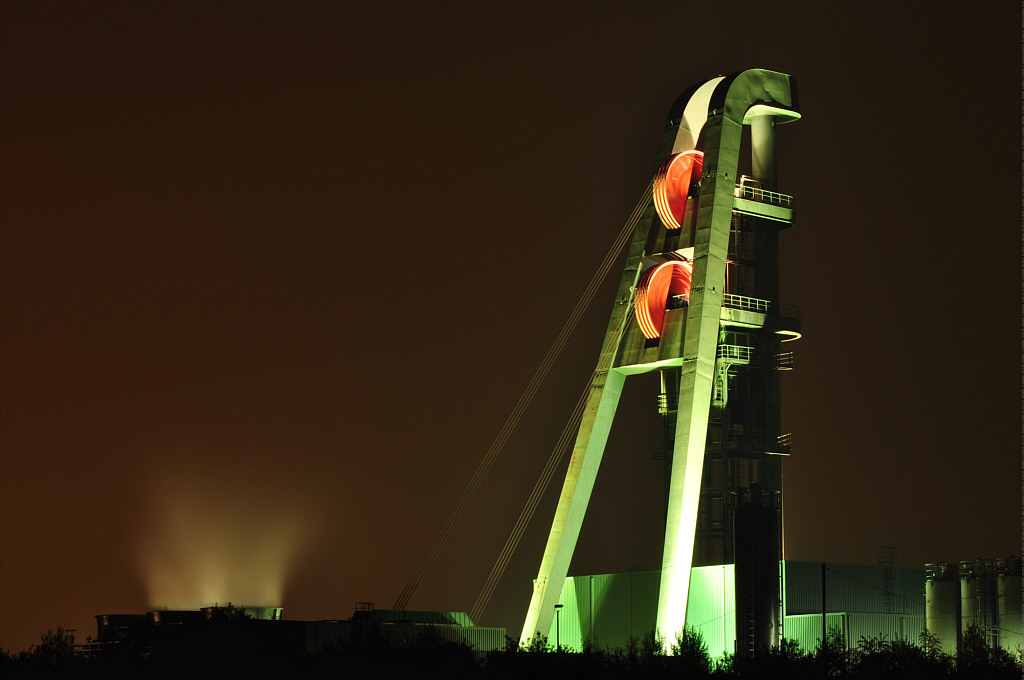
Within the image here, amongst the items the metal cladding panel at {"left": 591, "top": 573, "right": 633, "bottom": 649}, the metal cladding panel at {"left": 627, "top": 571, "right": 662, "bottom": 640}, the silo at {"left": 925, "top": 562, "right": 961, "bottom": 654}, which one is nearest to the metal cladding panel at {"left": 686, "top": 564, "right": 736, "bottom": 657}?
the metal cladding panel at {"left": 627, "top": 571, "right": 662, "bottom": 640}

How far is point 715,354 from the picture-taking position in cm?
6138

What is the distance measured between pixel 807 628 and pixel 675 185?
18624mm

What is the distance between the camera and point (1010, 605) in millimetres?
69188

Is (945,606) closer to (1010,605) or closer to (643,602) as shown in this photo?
(1010,605)

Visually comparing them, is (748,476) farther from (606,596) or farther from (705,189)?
(705,189)

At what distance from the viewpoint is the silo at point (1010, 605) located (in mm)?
68500

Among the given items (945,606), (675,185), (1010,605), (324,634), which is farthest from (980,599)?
(324,634)

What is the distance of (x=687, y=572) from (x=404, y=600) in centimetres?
1367

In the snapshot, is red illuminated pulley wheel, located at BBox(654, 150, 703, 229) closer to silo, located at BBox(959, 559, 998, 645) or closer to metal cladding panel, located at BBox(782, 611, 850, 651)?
metal cladding panel, located at BBox(782, 611, 850, 651)

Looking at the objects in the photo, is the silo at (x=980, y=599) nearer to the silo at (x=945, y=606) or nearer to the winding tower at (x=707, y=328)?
the silo at (x=945, y=606)

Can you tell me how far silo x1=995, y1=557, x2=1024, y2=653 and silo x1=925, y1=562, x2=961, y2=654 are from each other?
107 inches

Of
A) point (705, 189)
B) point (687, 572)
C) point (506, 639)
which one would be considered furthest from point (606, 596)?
point (705, 189)

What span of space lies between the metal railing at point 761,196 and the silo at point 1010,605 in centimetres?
1894

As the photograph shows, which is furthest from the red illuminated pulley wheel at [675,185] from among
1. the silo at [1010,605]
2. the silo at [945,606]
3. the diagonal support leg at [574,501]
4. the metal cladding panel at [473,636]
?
the silo at [1010,605]
